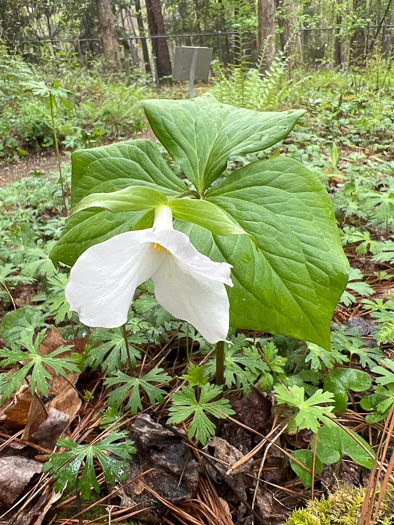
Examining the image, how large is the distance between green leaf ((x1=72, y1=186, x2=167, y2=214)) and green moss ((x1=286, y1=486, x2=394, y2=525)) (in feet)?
2.39

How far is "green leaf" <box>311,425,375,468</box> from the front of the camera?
975 mm

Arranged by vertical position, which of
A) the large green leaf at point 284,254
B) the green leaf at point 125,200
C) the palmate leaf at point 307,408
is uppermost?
the green leaf at point 125,200

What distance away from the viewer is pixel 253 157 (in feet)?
9.43

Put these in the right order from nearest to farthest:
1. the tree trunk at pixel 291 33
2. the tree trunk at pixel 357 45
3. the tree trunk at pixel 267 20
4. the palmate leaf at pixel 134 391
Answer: the palmate leaf at pixel 134 391 → the tree trunk at pixel 357 45 → the tree trunk at pixel 267 20 → the tree trunk at pixel 291 33

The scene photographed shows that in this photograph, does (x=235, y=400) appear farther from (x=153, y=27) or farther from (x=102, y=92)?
(x=153, y=27)

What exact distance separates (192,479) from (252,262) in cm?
62

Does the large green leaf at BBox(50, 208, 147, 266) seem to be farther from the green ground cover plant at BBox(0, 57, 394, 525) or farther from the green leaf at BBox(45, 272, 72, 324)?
the green leaf at BBox(45, 272, 72, 324)

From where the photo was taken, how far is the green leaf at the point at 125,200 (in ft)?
2.28

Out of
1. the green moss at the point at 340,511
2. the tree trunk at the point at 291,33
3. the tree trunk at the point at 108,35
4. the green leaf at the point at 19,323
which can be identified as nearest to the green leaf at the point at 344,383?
the green moss at the point at 340,511

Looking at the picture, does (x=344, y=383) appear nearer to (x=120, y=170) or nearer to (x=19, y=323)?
(x=120, y=170)

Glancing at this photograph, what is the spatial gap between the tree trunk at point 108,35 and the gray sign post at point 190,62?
578 centimetres

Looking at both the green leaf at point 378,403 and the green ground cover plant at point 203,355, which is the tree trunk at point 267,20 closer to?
the green ground cover plant at point 203,355

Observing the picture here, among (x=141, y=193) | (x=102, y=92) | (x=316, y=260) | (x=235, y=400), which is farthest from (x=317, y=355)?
(x=102, y=92)

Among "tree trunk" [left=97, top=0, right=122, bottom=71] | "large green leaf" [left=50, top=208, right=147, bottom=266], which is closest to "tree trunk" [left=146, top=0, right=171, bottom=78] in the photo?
"tree trunk" [left=97, top=0, right=122, bottom=71]
